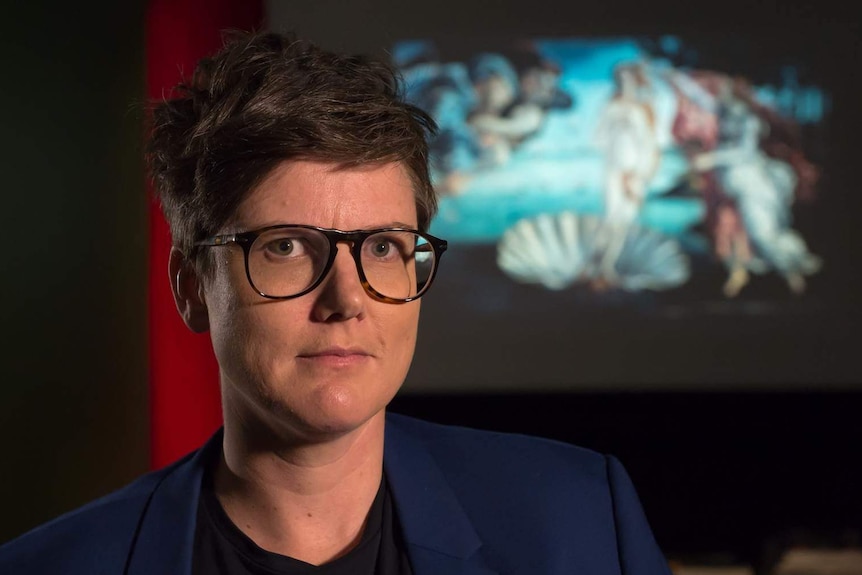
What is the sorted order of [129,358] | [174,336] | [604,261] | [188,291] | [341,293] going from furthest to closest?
1. [129,358]
2. [604,261]
3. [174,336]
4. [188,291]
5. [341,293]

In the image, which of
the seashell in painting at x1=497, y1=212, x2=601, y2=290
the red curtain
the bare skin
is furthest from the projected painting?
the bare skin

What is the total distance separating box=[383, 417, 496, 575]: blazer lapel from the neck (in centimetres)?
7

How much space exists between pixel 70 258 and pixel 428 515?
10.5 feet

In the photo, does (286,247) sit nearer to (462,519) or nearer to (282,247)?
(282,247)

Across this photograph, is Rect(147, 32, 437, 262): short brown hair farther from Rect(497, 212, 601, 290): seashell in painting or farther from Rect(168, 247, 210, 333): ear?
Rect(497, 212, 601, 290): seashell in painting

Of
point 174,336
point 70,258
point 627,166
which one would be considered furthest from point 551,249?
point 70,258

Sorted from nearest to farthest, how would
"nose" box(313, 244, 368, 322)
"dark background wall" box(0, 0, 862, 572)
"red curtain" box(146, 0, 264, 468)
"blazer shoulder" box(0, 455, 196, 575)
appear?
"nose" box(313, 244, 368, 322) < "blazer shoulder" box(0, 455, 196, 575) < "red curtain" box(146, 0, 264, 468) < "dark background wall" box(0, 0, 862, 572)

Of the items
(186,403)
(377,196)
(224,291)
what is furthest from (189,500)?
(186,403)

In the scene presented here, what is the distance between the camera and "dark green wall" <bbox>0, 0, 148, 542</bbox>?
4.07m

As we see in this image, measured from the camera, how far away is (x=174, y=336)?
3977mm

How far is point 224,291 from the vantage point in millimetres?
1289

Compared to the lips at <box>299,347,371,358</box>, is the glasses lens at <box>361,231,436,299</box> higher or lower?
higher

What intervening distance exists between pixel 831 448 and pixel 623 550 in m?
3.40

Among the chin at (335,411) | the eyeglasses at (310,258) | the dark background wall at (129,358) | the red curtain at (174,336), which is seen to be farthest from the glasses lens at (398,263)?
the dark background wall at (129,358)
